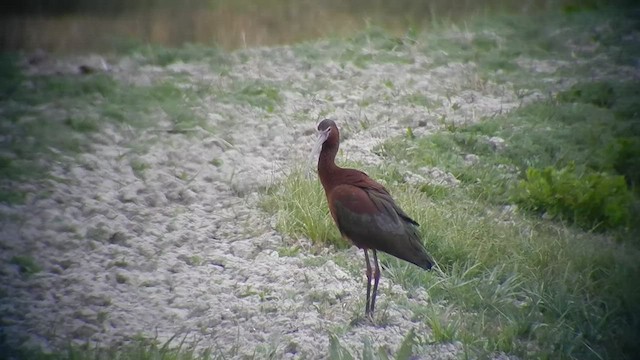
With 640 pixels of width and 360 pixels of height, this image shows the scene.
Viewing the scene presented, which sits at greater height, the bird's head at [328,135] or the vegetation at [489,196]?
the bird's head at [328,135]

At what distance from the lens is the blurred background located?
969 cm

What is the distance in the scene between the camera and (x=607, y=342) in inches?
207

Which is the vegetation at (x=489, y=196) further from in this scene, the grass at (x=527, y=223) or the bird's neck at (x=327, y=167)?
the bird's neck at (x=327, y=167)

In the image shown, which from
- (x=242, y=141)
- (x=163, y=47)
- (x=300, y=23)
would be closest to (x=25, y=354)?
(x=242, y=141)

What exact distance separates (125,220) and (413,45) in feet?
20.9

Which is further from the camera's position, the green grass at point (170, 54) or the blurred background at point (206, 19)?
the green grass at point (170, 54)

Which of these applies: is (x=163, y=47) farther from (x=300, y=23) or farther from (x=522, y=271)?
(x=522, y=271)

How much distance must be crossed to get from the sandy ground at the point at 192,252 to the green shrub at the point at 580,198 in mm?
1375

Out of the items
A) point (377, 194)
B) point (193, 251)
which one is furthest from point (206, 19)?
point (377, 194)

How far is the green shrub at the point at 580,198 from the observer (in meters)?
6.98

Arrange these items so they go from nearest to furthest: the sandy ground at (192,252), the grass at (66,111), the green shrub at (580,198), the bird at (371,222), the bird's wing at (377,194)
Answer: the sandy ground at (192,252), the bird at (371,222), the bird's wing at (377,194), the grass at (66,111), the green shrub at (580,198)

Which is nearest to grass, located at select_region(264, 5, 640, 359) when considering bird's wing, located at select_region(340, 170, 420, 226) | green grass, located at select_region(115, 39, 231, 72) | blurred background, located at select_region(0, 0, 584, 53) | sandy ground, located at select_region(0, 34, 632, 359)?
sandy ground, located at select_region(0, 34, 632, 359)

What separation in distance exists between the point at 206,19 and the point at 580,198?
18.7 ft

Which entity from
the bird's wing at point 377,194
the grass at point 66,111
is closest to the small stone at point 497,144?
the grass at point 66,111
